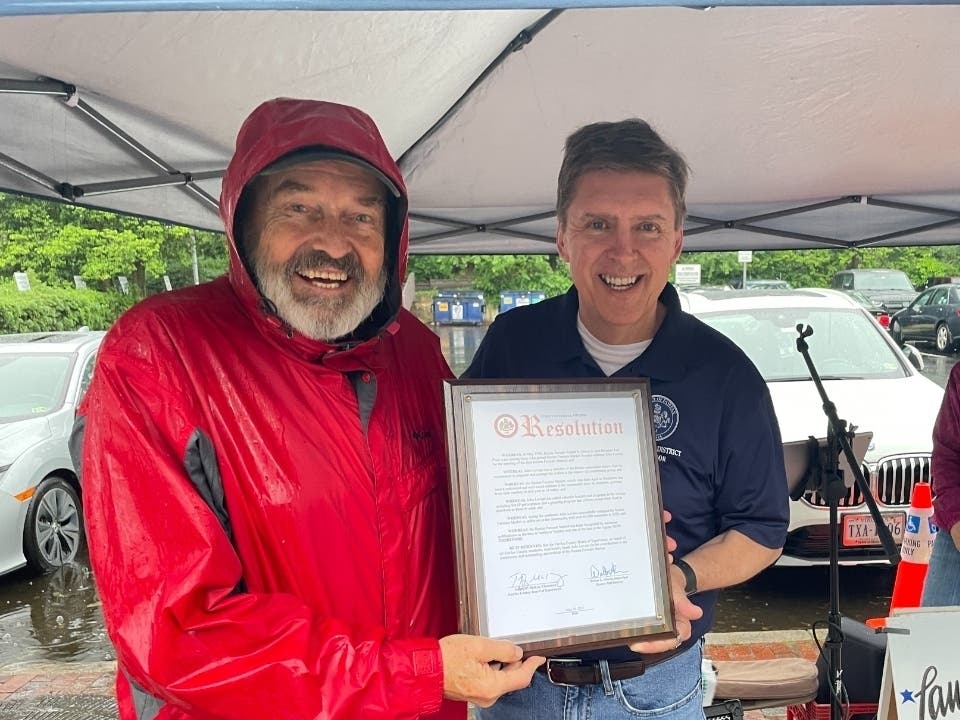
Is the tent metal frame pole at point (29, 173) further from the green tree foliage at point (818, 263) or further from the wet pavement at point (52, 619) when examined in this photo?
the green tree foliage at point (818, 263)

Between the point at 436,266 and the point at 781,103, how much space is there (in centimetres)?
3132

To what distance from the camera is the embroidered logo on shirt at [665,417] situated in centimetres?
189

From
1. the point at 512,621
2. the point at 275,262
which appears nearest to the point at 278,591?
the point at 512,621

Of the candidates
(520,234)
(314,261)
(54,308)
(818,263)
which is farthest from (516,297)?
(314,261)

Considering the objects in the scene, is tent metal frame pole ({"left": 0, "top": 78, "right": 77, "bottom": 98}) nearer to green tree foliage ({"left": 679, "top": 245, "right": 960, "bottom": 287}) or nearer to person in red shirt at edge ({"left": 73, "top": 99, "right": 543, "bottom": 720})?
person in red shirt at edge ({"left": 73, "top": 99, "right": 543, "bottom": 720})

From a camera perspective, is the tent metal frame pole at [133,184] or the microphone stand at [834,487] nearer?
the microphone stand at [834,487]

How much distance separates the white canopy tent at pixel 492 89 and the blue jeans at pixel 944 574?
1.54 meters

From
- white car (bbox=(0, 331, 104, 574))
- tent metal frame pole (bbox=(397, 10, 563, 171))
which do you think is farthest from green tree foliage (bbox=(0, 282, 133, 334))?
tent metal frame pole (bbox=(397, 10, 563, 171))

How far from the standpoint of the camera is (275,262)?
155cm

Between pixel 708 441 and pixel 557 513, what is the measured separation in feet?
1.81

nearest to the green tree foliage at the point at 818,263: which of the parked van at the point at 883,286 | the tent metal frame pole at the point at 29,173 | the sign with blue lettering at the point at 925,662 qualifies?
the parked van at the point at 883,286

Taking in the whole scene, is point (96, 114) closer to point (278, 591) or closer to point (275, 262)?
point (275, 262)
